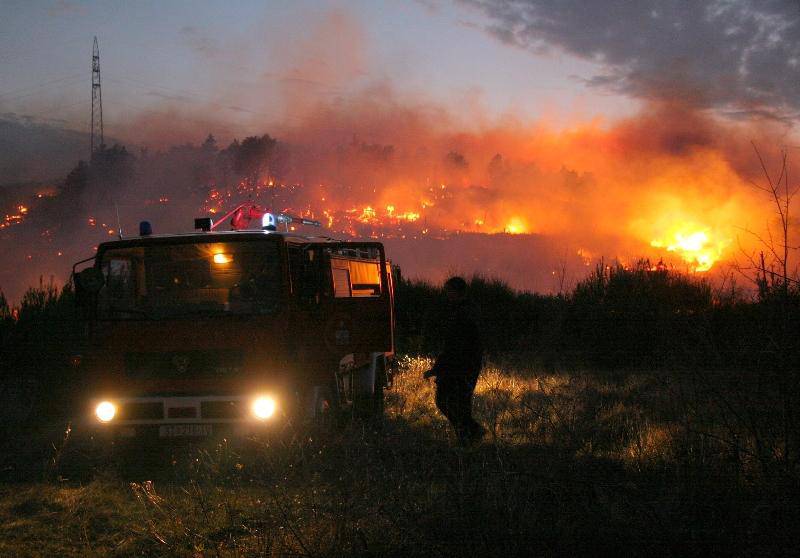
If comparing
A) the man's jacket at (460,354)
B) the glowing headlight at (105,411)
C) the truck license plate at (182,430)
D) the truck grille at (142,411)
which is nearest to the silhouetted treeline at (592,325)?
the glowing headlight at (105,411)

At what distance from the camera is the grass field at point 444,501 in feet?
15.2

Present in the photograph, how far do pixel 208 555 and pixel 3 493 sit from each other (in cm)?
340

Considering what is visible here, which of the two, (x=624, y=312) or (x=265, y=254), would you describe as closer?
(x=265, y=254)

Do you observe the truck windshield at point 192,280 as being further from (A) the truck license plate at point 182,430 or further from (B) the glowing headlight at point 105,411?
(A) the truck license plate at point 182,430

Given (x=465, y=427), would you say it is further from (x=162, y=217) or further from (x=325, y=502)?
(x=162, y=217)

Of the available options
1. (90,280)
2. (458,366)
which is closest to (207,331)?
(90,280)

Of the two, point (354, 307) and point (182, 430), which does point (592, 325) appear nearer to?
point (354, 307)

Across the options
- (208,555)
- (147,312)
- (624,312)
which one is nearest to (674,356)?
(208,555)

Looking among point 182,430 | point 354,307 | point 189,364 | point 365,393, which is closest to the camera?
point 182,430

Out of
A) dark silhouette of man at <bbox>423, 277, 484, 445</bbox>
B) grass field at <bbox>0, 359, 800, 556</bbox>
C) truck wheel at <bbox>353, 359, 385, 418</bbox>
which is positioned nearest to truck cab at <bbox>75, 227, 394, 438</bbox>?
grass field at <bbox>0, 359, 800, 556</bbox>

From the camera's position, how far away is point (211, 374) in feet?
26.0

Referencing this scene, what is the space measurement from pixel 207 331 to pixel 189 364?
413mm

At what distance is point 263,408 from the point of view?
25.4 ft

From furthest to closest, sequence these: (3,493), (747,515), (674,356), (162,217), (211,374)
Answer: (162,217) < (211,374) < (3,493) < (674,356) < (747,515)
